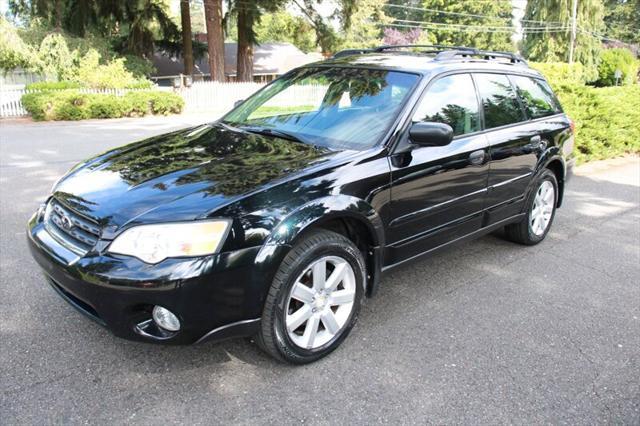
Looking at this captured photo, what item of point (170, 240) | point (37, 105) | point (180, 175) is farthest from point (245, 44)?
point (170, 240)

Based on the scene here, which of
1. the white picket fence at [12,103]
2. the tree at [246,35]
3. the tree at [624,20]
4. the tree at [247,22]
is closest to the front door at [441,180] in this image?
the white picket fence at [12,103]

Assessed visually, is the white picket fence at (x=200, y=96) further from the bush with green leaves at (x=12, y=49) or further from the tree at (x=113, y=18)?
the tree at (x=113, y=18)

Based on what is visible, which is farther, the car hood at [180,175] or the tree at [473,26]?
the tree at [473,26]

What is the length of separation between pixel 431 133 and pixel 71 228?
2.15 meters

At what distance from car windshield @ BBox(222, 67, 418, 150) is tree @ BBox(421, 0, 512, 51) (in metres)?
61.0

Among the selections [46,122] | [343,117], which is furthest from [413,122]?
[46,122]

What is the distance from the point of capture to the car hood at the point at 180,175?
2.67m

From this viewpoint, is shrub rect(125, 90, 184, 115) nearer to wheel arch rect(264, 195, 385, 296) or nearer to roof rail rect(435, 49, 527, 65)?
roof rail rect(435, 49, 527, 65)

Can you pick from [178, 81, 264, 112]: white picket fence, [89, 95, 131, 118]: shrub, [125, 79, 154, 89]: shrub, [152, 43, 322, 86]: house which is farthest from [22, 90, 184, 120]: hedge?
[152, 43, 322, 86]: house

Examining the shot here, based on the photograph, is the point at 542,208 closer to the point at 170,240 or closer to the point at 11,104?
the point at 170,240

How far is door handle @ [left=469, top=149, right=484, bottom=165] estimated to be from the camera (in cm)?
395

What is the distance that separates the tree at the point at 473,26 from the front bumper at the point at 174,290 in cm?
6290

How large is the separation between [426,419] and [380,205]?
1264 mm

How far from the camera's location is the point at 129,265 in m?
2.53
